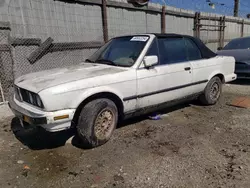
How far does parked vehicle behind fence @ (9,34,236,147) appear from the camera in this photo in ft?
9.36

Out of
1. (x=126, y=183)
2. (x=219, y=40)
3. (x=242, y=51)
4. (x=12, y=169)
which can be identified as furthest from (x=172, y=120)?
(x=219, y=40)

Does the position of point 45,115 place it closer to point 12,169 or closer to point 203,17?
point 12,169

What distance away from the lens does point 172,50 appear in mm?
4215

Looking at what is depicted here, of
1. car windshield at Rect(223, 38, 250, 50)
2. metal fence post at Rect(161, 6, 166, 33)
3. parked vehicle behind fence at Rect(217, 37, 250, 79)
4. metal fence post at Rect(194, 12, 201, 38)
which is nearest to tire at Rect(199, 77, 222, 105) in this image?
parked vehicle behind fence at Rect(217, 37, 250, 79)

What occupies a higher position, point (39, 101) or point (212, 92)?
point (39, 101)

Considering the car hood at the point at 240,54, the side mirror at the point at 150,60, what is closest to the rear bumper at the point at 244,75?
the car hood at the point at 240,54

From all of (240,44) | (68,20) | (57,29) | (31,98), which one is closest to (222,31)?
(240,44)

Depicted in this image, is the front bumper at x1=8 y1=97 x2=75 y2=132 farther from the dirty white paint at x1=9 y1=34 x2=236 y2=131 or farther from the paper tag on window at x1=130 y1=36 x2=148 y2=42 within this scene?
the paper tag on window at x1=130 y1=36 x2=148 y2=42

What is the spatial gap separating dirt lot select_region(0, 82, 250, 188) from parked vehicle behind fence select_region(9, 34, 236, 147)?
374 mm

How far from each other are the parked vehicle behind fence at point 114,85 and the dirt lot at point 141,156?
14.7 inches

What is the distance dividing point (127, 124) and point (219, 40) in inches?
440

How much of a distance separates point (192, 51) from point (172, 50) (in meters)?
0.66

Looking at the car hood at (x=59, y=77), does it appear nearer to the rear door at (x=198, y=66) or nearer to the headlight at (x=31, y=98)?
the headlight at (x=31, y=98)

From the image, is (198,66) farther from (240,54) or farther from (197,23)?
(197,23)
